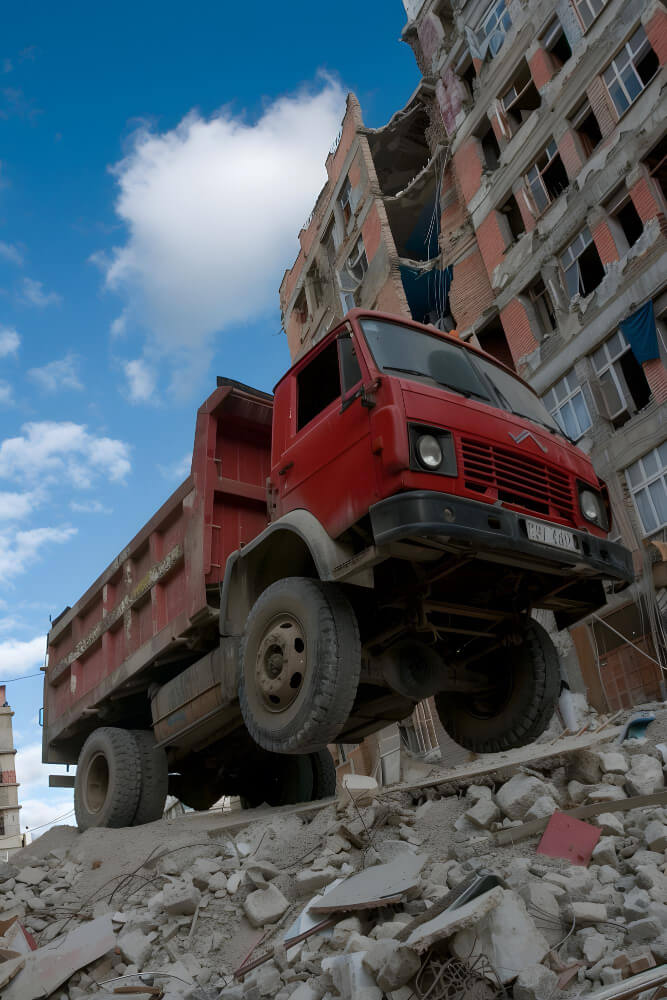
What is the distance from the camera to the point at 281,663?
4207mm

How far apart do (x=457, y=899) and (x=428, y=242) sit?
21.3 metres

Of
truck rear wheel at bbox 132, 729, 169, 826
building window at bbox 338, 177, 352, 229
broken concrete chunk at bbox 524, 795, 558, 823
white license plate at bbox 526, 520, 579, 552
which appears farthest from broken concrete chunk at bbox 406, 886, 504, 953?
building window at bbox 338, 177, 352, 229

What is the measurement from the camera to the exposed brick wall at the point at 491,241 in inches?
659

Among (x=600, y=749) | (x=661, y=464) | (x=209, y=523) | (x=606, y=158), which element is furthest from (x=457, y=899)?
(x=606, y=158)

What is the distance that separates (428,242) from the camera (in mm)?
21812

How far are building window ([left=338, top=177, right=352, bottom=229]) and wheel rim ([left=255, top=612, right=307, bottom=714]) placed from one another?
67.6 ft

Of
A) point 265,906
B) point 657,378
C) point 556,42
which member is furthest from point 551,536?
point 556,42

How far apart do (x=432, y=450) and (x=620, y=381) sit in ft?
35.3

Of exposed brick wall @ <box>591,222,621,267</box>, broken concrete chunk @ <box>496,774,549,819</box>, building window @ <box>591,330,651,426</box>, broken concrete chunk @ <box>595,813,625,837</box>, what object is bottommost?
broken concrete chunk @ <box>595,813,625,837</box>

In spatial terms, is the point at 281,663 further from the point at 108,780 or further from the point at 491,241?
the point at 491,241

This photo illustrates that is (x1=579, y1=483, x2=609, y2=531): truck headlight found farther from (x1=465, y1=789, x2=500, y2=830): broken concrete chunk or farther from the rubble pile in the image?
(x1=465, y1=789, x2=500, y2=830): broken concrete chunk

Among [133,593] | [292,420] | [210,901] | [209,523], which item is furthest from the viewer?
[133,593]

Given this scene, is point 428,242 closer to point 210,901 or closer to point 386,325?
point 386,325

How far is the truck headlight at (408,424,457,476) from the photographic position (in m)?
3.67
